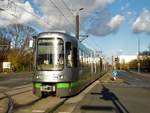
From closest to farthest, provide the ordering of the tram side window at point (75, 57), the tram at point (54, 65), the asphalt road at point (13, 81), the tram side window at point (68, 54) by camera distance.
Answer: the tram at point (54, 65) < the tram side window at point (68, 54) < the tram side window at point (75, 57) < the asphalt road at point (13, 81)

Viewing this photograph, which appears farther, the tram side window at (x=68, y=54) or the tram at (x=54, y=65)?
the tram side window at (x=68, y=54)

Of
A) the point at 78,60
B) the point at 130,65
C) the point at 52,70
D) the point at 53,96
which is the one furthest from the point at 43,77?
the point at 130,65

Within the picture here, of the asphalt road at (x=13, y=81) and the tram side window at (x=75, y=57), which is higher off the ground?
the tram side window at (x=75, y=57)

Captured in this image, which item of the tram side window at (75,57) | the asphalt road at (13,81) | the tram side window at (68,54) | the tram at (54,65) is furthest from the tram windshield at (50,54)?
the asphalt road at (13,81)

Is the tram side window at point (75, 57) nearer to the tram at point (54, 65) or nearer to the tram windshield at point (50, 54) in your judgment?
the tram at point (54, 65)

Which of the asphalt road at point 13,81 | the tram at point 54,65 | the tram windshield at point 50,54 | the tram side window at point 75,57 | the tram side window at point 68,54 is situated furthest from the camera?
the asphalt road at point 13,81

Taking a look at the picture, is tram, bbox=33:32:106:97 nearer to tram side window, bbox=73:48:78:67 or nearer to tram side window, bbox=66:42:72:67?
tram side window, bbox=66:42:72:67

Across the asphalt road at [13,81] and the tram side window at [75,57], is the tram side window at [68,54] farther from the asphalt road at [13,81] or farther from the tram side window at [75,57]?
the asphalt road at [13,81]

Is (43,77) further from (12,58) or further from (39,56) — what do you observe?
(12,58)

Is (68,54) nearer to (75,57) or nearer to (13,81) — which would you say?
(75,57)

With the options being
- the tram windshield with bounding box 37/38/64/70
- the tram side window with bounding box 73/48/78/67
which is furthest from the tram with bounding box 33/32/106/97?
the tram side window with bounding box 73/48/78/67

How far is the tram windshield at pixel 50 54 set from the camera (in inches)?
786

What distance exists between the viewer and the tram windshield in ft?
65.5

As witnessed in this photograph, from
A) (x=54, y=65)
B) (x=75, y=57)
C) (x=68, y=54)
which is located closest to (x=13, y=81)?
(x=75, y=57)
